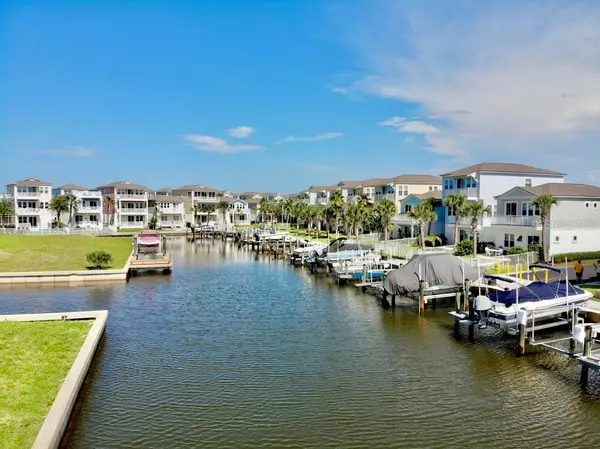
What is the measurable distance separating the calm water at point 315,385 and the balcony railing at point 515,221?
19621 millimetres

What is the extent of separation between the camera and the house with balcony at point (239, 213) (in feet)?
426

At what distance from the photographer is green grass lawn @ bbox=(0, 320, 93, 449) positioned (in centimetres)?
1251

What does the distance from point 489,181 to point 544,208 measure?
1414cm

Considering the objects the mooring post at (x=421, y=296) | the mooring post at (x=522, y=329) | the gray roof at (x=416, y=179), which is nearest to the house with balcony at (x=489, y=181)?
the gray roof at (x=416, y=179)

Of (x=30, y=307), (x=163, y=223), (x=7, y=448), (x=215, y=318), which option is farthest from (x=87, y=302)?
(x=163, y=223)

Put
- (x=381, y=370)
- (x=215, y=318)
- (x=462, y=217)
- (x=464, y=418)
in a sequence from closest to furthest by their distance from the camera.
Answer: (x=464, y=418), (x=381, y=370), (x=215, y=318), (x=462, y=217)

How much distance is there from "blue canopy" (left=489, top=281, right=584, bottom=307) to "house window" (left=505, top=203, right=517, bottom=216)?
25384mm

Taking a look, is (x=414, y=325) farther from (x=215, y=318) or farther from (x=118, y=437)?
(x=118, y=437)

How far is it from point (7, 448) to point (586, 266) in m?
39.7

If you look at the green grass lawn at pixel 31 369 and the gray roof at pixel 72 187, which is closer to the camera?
the green grass lawn at pixel 31 369

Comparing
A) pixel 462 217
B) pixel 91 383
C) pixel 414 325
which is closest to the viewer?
pixel 91 383

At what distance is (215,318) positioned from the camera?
1133 inches

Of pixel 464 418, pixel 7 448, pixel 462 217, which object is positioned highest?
pixel 462 217

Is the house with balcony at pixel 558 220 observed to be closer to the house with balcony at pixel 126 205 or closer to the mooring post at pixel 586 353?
the mooring post at pixel 586 353
